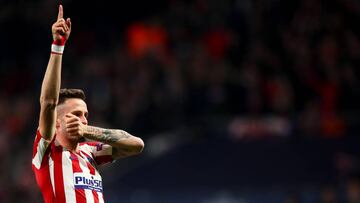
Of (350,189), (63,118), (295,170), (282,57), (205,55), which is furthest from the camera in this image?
(205,55)

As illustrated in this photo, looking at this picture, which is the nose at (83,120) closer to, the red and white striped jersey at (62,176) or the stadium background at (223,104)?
the red and white striped jersey at (62,176)

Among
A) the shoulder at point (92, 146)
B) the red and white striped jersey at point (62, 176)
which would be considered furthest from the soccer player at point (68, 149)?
the shoulder at point (92, 146)

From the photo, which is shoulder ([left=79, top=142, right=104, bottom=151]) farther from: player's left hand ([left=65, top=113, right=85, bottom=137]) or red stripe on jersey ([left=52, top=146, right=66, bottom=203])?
player's left hand ([left=65, top=113, right=85, bottom=137])

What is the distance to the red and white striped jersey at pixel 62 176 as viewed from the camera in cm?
567

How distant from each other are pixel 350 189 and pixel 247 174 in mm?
1606

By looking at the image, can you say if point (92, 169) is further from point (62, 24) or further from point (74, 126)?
point (62, 24)

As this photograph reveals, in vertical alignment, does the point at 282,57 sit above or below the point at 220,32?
below

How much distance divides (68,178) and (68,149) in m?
0.23

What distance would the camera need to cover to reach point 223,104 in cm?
1279

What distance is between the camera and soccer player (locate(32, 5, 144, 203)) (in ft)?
17.9

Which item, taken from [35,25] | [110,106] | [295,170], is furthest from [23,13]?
[295,170]

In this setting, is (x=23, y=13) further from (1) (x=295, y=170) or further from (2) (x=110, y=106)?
(1) (x=295, y=170)

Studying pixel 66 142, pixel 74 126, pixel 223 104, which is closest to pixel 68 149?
pixel 66 142

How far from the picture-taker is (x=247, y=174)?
11.8 m
